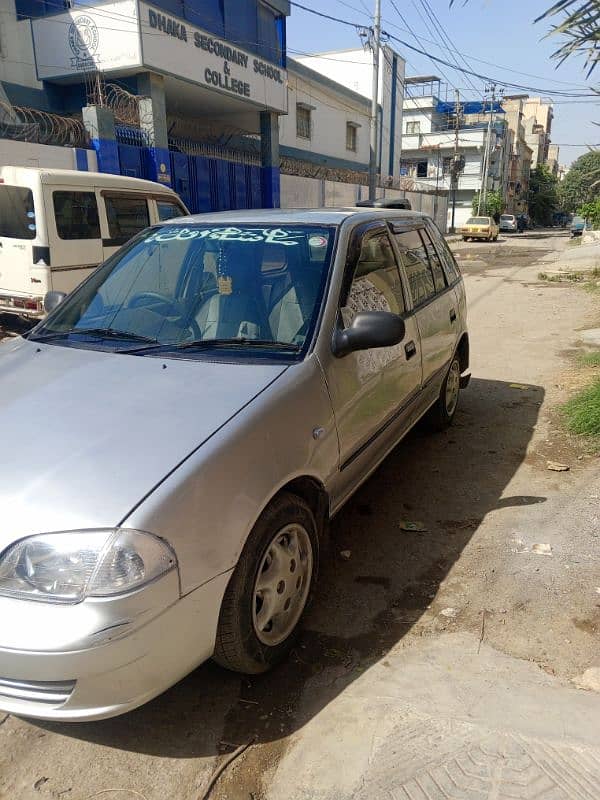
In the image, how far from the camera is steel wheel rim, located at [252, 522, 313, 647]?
2.38 meters

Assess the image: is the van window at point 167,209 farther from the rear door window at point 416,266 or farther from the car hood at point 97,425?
the car hood at point 97,425

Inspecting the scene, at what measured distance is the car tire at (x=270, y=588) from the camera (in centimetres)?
218

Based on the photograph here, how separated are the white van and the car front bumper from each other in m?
6.56

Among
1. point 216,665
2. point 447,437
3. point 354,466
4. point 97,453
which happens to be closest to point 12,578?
point 97,453

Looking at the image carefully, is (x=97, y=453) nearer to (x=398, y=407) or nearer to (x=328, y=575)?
(x=328, y=575)

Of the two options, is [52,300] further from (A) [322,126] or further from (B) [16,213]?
(A) [322,126]

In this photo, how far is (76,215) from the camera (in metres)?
8.08

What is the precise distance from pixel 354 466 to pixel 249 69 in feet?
64.8

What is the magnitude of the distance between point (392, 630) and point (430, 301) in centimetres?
244

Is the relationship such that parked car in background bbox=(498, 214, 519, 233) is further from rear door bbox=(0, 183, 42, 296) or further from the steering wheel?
the steering wheel

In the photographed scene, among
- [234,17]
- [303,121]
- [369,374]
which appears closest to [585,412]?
[369,374]

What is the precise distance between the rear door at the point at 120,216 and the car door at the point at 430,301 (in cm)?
503

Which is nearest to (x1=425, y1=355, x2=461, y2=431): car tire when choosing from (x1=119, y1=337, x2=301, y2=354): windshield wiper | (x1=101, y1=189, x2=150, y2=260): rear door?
(x1=119, y1=337, x2=301, y2=354): windshield wiper

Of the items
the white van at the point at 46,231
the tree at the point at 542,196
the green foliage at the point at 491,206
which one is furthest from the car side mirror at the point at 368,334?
the tree at the point at 542,196
